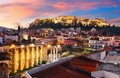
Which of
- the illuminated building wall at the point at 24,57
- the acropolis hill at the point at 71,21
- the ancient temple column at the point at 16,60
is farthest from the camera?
the acropolis hill at the point at 71,21

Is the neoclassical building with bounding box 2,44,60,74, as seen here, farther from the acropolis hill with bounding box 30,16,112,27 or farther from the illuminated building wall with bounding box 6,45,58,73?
the acropolis hill with bounding box 30,16,112,27

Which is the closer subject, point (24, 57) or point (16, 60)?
point (16, 60)

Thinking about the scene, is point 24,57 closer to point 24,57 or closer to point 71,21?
point 24,57

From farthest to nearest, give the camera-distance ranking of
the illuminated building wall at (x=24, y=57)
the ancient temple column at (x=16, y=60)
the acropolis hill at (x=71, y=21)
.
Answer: the acropolis hill at (x=71, y=21)
the illuminated building wall at (x=24, y=57)
the ancient temple column at (x=16, y=60)

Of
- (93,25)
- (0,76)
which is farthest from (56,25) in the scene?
(0,76)

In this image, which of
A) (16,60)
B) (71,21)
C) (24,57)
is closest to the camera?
(16,60)


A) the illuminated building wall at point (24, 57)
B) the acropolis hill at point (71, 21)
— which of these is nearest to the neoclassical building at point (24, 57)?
the illuminated building wall at point (24, 57)

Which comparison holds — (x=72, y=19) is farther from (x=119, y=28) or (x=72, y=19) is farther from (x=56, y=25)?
(x=119, y=28)

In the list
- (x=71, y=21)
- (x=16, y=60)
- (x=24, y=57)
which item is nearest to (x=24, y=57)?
(x=24, y=57)

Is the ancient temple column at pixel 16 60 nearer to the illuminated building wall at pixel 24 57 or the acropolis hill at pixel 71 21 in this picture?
the illuminated building wall at pixel 24 57

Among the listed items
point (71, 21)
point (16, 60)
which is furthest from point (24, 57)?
point (71, 21)

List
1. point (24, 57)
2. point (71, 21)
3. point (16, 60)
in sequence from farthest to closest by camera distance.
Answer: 1. point (71, 21)
2. point (24, 57)
3. point (16, 60)

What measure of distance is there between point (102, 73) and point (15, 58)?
741cm

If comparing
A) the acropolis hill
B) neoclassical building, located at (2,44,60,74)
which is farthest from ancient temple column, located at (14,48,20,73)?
the acropolis hill
